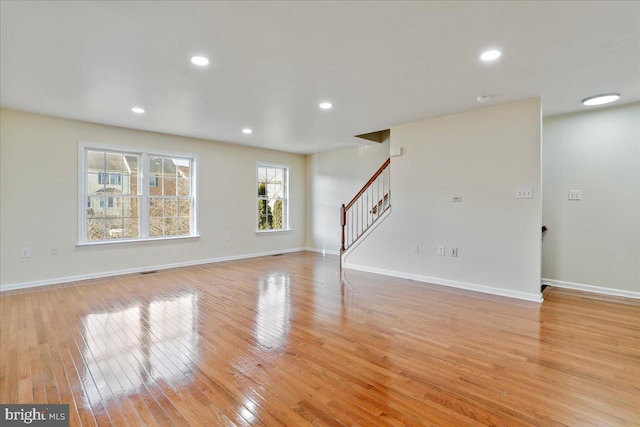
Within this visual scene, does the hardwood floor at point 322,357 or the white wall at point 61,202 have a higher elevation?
the white wall at point 61,202

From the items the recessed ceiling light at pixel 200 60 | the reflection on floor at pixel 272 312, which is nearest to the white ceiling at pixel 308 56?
the recessed ceiling light at pixel 200 60

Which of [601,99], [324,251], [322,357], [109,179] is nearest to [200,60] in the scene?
[322,357]

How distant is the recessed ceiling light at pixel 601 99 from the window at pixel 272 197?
18.6 feet

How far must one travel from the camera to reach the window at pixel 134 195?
493cm

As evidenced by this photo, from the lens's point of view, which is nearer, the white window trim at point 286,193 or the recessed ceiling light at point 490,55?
the recessed ceiling light at point 490,55

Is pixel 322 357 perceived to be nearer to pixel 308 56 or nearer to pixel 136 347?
pixel 136 347

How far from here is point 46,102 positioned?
388 cm

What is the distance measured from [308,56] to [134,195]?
4208mm

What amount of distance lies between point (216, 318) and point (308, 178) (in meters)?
5.27

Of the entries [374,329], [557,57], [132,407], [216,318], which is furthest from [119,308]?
[557,57]

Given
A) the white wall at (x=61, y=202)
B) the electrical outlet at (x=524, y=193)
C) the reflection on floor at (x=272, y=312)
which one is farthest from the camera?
the white wall at (x=61, y=202)

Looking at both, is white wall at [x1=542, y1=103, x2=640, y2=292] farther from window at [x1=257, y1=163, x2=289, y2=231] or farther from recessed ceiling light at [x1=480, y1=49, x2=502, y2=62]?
window at [x1=257, y1=163, x2=289, y2=231]

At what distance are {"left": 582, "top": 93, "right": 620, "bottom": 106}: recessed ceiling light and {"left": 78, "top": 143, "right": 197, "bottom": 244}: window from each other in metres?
6.17

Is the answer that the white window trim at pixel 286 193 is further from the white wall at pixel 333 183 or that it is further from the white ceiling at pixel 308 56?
the white ceiling at pixel 308 56
